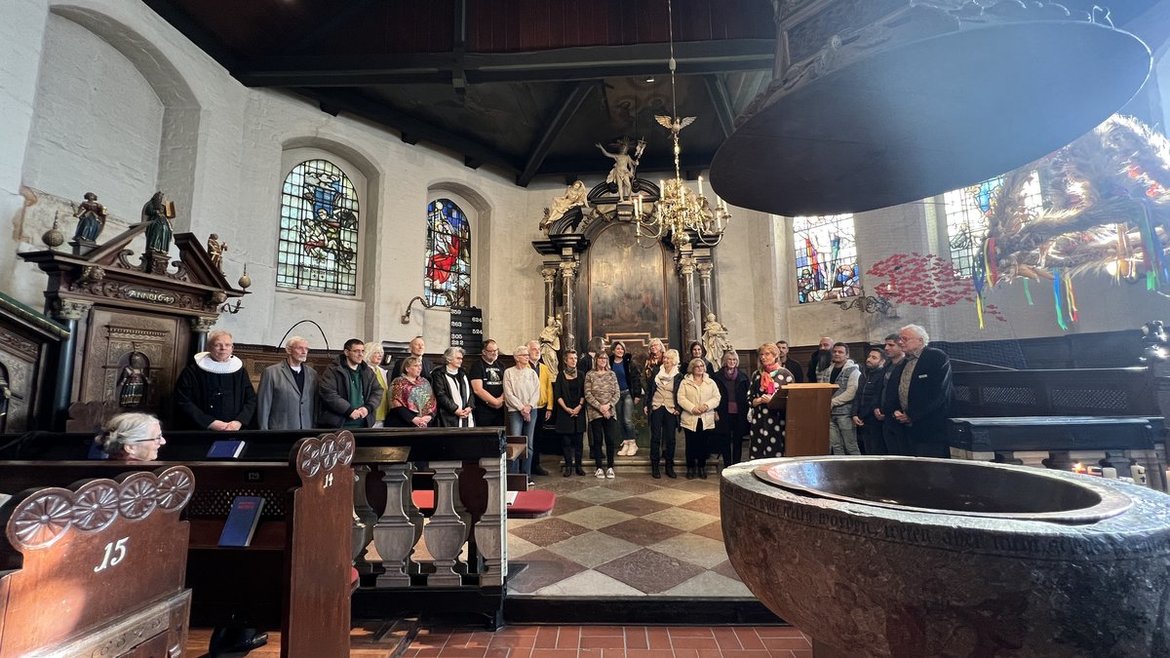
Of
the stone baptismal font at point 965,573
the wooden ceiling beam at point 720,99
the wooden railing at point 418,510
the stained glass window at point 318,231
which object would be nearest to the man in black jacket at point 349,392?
the wooden railing at point 418,510

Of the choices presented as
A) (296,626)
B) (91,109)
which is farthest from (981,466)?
(91,109)

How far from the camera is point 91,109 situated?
16.0 ft

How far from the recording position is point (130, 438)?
190 cm

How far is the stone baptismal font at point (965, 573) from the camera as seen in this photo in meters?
0.74

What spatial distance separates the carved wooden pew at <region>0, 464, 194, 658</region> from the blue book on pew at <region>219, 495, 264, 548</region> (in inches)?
25.2

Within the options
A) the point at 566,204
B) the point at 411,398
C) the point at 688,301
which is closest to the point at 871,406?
the point at 411,398

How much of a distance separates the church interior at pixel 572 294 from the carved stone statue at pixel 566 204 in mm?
121

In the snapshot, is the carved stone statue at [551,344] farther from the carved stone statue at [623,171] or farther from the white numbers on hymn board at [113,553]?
the white numbers on hymn board at [113,553]

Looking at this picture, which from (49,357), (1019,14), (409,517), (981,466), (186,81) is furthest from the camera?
(186,81)

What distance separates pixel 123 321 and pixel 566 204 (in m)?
6.72

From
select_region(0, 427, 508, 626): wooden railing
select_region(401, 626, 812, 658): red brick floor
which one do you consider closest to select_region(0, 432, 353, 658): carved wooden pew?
select_region(0, 427, 508, 626): wooden railing

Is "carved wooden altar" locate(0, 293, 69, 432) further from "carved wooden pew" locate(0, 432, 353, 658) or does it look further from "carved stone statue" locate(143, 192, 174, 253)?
"carved wooden pew" locate(0, 432, 353, 658)

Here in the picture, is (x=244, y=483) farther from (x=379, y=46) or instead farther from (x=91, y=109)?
(x=379, y=46)

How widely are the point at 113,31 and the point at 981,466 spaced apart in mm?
8134
